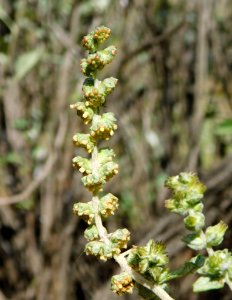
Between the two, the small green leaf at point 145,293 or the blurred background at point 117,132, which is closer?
the small green leaf at point 145,293

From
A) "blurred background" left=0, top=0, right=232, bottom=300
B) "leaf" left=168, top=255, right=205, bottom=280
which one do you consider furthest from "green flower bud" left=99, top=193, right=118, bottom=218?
"blurred background" left=0, top=0, right=232, bottom=300

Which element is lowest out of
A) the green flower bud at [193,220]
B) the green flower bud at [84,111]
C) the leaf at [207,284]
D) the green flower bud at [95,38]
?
the leaf at [207,284]

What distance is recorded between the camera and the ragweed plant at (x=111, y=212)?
0.78 metres

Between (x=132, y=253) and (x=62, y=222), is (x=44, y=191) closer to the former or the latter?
(x=62, y=222)

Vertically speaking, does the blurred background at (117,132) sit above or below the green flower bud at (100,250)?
above

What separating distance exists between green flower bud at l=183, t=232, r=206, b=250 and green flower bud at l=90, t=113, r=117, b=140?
0.16 meters

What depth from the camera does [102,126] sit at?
79 cm

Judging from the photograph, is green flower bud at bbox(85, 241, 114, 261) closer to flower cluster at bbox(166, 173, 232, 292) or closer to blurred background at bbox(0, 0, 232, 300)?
flower cluster at bbox(166, 173, 232, 292)

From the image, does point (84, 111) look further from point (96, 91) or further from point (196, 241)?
point (196, 241)

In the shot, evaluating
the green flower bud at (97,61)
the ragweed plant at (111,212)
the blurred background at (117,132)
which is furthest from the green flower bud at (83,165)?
the blurred background at (117,132)

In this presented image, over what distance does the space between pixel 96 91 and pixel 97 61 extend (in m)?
0.04

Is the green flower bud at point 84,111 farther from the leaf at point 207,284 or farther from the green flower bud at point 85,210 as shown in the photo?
the leaf at point 207,284

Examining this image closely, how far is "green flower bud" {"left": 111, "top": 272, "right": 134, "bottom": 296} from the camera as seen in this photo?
782mm

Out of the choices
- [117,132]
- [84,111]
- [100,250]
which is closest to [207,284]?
[100,250]
